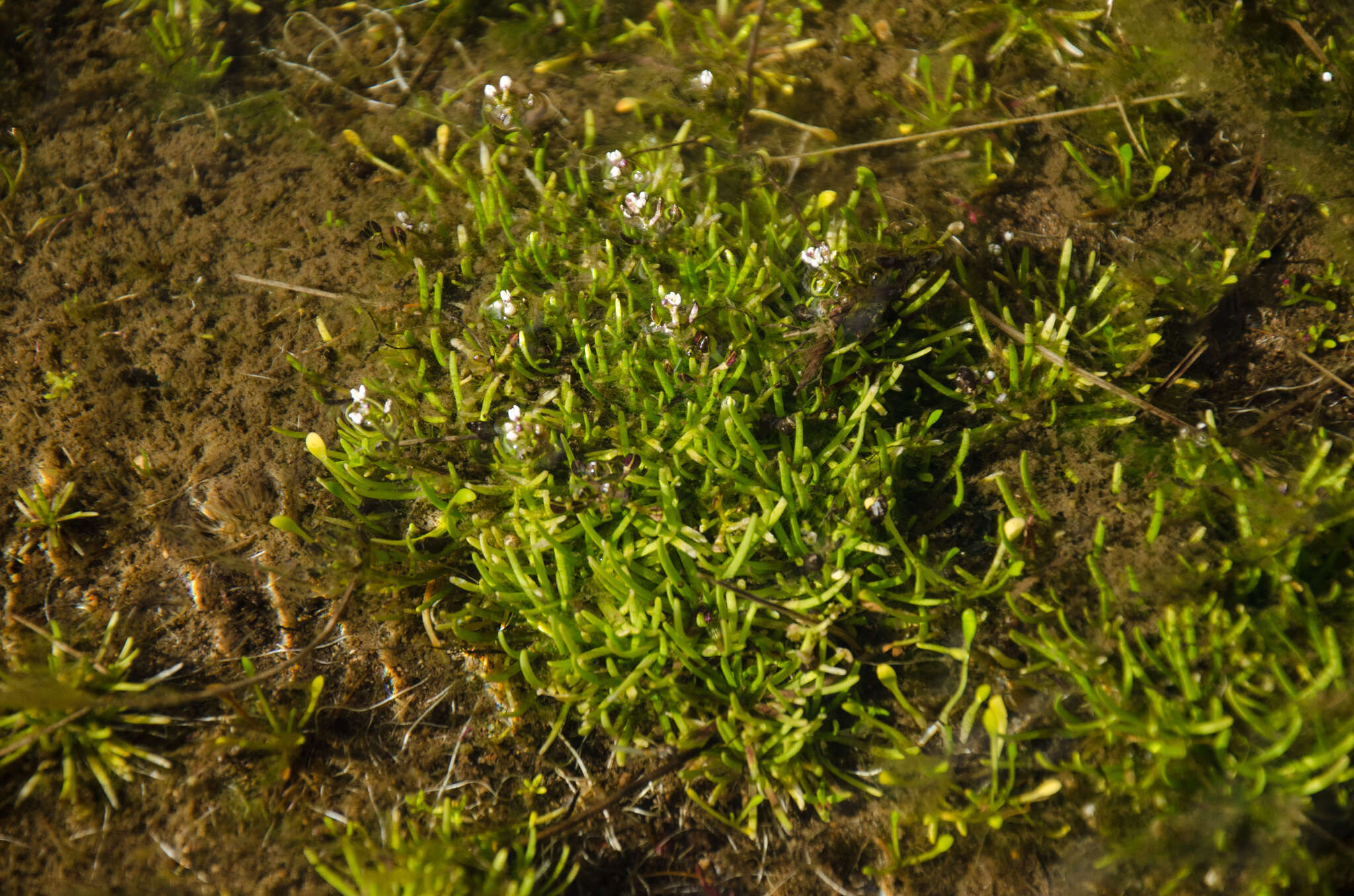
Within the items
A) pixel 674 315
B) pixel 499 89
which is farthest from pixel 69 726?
pixel 499 89

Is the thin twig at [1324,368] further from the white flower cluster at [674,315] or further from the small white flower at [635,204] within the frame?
the small white flower at [635,204]

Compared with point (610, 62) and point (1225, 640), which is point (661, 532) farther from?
point (610, 62)

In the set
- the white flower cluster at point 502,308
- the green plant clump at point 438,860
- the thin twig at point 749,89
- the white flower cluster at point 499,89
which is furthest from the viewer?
the white flower cluster at point 499,89

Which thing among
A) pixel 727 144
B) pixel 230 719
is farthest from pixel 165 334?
pixel 727 144

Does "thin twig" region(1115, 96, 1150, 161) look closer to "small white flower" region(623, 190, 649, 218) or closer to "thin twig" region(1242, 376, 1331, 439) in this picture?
"thin twig" region(1242, 376, 1331, 439)

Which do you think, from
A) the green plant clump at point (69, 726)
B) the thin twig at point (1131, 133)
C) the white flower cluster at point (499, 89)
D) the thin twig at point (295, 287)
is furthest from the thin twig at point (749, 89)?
the green plant clump at point (69, 726)

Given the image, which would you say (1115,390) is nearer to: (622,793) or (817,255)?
(817,255)

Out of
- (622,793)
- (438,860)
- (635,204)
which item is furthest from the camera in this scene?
(635,204)
